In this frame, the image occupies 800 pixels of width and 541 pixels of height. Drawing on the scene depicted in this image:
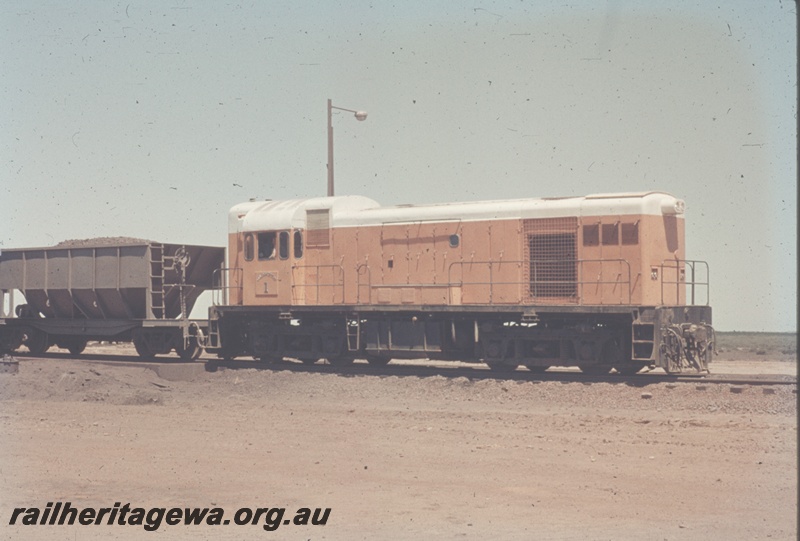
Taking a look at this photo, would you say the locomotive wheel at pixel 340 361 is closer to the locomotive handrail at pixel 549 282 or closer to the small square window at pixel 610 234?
the locomotive handrail at pixel 549 282

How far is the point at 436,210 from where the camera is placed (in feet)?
67.4

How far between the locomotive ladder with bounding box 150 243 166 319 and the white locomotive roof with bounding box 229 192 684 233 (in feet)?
6.79

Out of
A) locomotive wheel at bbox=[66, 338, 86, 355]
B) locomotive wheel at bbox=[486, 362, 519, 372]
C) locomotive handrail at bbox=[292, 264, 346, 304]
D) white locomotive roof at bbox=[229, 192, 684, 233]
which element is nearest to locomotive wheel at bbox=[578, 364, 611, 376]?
locomotive wheel at bbox=[486, 362, 519, 372]

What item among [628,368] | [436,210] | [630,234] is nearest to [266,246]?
[436,210]

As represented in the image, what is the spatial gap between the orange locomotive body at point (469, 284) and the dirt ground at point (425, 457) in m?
1.69

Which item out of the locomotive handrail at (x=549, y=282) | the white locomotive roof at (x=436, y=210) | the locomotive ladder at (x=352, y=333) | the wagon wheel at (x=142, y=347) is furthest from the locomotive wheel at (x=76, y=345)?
the locomotive handrail at (x=549, y=282)

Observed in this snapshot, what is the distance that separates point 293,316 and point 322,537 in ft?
47.6

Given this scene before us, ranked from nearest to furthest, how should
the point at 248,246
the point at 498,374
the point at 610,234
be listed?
the point at 610,234 → the point at 498,374 → the point at 248,246

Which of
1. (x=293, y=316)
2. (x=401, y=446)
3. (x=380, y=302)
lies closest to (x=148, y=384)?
(x=293, y=316)

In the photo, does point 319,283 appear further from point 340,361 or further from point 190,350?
point 190,350

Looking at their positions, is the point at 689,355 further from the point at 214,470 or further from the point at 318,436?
the point at 214,470

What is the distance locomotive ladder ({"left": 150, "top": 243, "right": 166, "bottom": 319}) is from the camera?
23844 millimetres

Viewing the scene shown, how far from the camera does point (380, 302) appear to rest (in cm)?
2112

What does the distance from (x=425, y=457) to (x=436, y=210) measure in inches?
405
